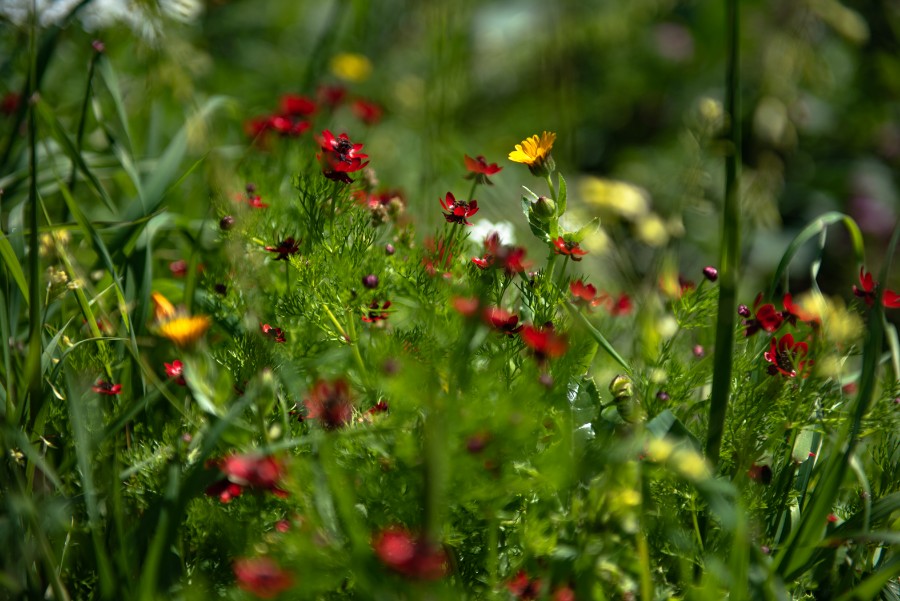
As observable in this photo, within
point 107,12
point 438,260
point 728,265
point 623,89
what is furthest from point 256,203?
point 623,89

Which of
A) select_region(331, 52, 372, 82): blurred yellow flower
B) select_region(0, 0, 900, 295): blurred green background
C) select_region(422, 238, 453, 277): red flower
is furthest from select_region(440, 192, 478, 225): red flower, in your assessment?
select_region(331, 52, 372, 82): blurred yellow flower

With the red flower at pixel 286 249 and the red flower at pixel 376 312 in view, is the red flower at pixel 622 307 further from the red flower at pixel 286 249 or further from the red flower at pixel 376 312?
the red flower at pixel 286 249

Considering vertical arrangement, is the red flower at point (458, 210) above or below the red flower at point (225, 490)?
above

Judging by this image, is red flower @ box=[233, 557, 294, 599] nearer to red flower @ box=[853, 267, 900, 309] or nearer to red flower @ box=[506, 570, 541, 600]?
red flower @ box=[506, 570, 541, 600]

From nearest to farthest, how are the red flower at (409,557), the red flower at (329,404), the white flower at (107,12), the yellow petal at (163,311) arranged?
the red flower at (409,557)
the red flower at (329,404)
the yellow petal at (163,311)
the white flower at (107,12)

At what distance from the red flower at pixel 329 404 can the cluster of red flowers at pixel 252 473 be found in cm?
6

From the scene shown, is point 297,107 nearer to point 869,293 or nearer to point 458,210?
point 458,210

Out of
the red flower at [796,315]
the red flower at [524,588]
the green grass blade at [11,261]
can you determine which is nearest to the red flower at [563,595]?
the red flower at [524,588]

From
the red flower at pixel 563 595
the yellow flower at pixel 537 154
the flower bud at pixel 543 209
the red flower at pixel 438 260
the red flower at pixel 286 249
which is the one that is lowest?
the red flower at pixel 563 595

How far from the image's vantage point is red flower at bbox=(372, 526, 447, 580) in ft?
2.23

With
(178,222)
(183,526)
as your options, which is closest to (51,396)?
(183,526)

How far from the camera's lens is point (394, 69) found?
351 centimetres

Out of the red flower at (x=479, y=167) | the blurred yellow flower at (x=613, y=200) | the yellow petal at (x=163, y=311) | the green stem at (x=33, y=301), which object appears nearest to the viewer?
the green stem at (x=33, y=301)

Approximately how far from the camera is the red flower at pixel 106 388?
3.35 ft
